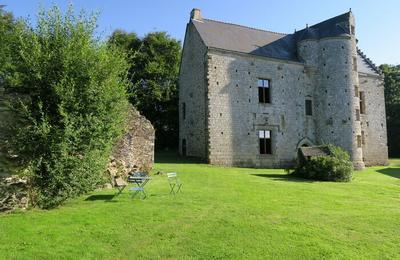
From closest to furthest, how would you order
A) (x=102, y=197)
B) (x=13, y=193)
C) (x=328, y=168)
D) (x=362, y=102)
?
(x=13, y=193) < (x=102, y=197) < (x=328, y=168) < (x=362, y=102)

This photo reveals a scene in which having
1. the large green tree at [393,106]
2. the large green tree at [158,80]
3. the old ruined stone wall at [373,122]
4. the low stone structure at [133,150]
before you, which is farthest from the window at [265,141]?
the large green tree at [393,106]

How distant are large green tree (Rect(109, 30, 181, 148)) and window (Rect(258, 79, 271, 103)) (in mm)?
12295

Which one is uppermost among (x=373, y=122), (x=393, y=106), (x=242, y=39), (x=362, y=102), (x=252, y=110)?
(x=242, y=39)

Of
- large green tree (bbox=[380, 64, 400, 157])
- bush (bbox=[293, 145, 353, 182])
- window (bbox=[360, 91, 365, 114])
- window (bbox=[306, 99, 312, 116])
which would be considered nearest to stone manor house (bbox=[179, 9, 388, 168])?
window (bbox=[306, 99, 312, 116])

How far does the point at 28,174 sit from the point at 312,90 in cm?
2288

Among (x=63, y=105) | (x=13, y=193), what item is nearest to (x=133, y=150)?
(x=63, y=105)

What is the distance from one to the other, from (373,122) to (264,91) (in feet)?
38.1

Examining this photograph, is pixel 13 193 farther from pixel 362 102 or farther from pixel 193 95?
pixel 362 102

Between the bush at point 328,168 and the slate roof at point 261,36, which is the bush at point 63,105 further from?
the slate roof at point 261,36

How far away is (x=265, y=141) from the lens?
25703mm

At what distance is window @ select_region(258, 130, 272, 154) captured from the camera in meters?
25.5

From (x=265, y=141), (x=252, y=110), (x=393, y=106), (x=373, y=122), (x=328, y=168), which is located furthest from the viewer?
(x=393, y=106)

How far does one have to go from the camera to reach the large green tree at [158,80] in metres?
35.8

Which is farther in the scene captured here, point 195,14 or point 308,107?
point 308,107
